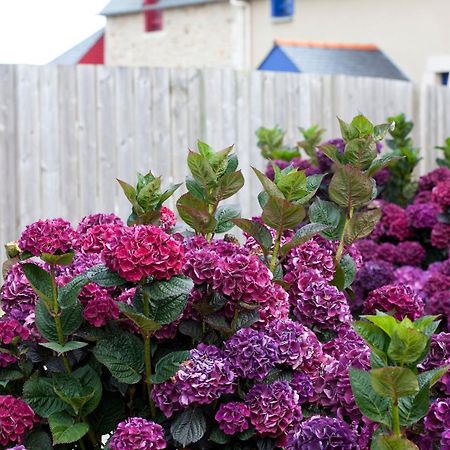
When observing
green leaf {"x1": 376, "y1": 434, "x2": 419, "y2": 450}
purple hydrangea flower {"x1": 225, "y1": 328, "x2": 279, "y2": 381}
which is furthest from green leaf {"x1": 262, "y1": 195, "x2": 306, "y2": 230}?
green leaf {"x1": 376, "y1": 434, "x2": 419, "y2": 450}

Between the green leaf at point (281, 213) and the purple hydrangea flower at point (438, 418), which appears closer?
the purple hydrangea flower at point (438, 418)

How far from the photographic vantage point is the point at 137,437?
5.34ft

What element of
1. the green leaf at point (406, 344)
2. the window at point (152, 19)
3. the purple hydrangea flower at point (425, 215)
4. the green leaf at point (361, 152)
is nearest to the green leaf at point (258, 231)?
the green leaf at point (361, 152)

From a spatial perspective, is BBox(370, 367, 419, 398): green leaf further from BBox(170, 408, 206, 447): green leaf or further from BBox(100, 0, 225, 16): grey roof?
BBox(100, 0, 225, 16): grey roof

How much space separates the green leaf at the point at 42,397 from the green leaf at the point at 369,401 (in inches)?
22.2

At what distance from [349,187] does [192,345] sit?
0.50 m

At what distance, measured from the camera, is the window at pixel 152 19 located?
71.9ft

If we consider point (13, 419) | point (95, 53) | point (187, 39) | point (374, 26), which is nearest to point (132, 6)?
point (187, 39)

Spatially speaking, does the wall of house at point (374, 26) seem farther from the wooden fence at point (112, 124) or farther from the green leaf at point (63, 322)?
the green leaf at point (63, 322)

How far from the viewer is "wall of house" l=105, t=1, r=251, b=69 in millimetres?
Result: 19531

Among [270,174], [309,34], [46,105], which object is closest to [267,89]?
[46,105]

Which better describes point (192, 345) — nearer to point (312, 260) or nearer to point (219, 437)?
point (219, 437)

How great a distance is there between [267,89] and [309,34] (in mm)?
10727

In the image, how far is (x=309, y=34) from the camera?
18.7 metres
